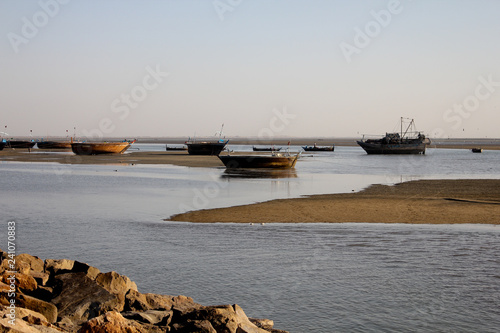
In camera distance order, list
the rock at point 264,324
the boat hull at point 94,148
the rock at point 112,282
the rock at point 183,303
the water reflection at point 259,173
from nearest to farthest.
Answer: the rock at point 264,324 < the rock at point 183,303 < the rock at point 112,282 < the water reflection at point 259,173 < the boat hull at point 94,148

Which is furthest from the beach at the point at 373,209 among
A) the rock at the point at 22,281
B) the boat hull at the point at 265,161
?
the boat hull at the point at 265,161

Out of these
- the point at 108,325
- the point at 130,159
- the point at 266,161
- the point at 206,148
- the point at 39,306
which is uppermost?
the point at 206,148

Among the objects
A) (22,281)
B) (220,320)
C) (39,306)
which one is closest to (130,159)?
(22,281)

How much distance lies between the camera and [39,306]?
Result: 26.1 ft

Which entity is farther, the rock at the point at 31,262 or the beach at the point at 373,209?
the beach at the point at 373,209

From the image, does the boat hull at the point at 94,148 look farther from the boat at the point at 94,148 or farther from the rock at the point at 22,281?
the rock at the point at 22,281

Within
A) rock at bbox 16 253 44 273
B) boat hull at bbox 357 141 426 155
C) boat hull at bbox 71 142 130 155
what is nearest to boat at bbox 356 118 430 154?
boat hull at bbox 357 141 426 155

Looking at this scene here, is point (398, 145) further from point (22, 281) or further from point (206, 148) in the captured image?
point (22, 281)

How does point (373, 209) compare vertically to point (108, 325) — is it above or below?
below

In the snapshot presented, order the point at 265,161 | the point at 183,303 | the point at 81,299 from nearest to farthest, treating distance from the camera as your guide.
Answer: the point at 81,299 < the point at 183,303 < the point at 265,161

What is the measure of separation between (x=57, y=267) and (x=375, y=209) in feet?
46.2

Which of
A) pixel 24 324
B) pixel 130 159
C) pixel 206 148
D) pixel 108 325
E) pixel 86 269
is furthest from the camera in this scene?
pixel 206 148

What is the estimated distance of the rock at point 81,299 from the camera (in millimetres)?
8297

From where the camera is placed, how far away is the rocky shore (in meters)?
6.90
